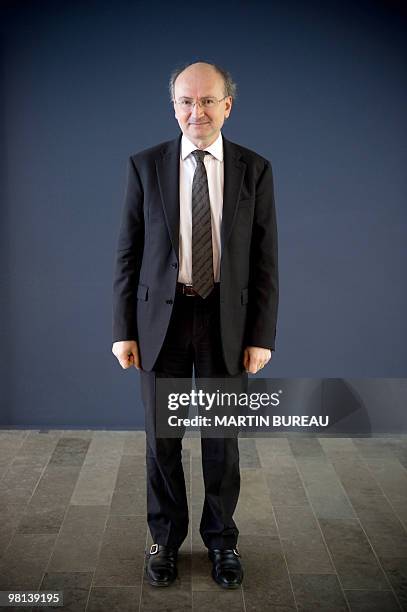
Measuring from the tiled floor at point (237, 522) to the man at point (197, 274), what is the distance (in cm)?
13

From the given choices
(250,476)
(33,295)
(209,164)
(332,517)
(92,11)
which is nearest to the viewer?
(209,164)

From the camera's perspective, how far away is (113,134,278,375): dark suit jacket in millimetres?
2502

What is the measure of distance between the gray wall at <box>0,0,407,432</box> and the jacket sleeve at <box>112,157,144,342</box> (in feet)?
4.55

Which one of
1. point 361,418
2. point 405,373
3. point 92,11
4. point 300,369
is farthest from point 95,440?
point 92,11

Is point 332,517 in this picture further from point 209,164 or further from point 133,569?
point 209,164

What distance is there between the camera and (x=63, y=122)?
12.7 ft

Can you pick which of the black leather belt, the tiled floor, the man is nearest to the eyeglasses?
the man

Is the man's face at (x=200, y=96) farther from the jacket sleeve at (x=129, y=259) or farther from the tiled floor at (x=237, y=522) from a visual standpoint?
the tiled floor at (x=237, y=522)

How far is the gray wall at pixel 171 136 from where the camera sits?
3.78 m

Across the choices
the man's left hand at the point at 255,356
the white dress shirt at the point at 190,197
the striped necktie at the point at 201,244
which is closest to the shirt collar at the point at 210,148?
the white dress shirt at the point at 190,197

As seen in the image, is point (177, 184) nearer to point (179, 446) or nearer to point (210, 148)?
point (210, 148)

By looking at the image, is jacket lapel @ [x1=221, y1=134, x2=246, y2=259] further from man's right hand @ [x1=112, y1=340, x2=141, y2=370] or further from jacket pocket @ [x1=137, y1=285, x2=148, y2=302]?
man's right hand @ [x1=112, y1=340, x2=141, y2=370]

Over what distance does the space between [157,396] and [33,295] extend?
5.24 ft

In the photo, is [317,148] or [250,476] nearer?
[250,476]
